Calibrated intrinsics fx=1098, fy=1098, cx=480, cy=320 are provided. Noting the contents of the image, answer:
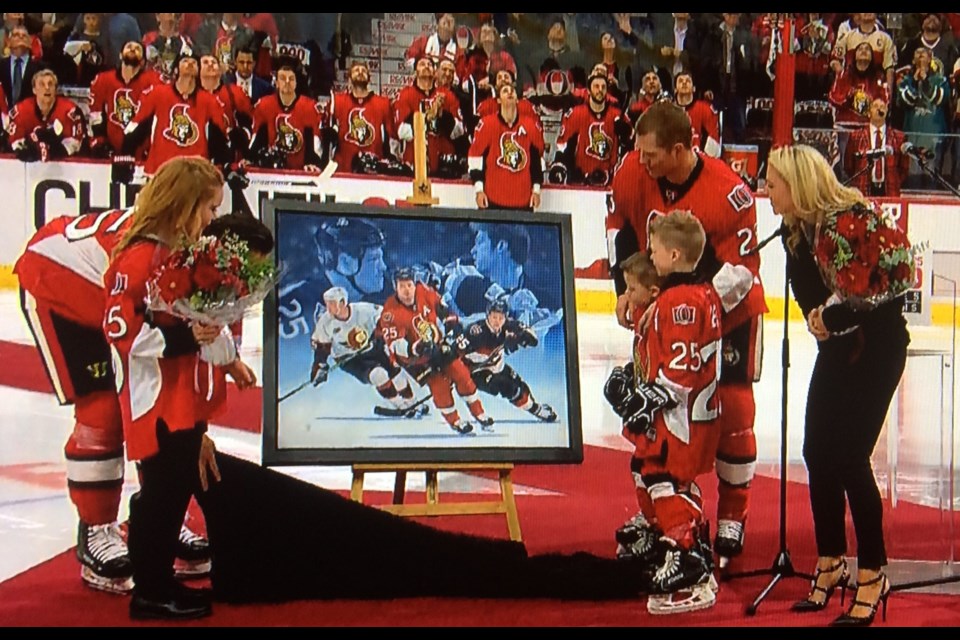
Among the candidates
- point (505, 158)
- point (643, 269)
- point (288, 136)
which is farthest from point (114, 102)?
point (643, 269)

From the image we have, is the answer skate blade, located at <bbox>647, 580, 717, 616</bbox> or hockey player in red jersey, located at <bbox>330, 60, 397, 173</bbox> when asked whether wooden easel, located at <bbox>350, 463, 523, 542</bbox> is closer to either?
skate blade, located at <bbox>647, 580, 717, 616</bbox>

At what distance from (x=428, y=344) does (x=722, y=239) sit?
753 millimetres

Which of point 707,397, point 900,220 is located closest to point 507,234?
point 707,397

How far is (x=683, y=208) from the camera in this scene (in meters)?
2.67

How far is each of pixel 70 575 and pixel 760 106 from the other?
2.17 meters

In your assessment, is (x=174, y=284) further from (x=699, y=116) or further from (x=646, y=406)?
(x=699, y=116)

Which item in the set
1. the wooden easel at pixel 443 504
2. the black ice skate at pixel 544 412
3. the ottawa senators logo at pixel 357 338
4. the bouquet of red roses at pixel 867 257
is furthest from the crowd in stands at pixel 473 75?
the wooden easel at pixel 443 504

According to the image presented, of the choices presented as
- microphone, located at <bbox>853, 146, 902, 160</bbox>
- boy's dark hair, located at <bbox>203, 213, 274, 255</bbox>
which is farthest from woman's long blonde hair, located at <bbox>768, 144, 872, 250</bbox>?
boy's dark hair, located at <bbox>203, 213, 274, 255</bbox>

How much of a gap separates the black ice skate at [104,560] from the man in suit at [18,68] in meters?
1.38

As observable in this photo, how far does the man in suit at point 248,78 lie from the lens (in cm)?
317

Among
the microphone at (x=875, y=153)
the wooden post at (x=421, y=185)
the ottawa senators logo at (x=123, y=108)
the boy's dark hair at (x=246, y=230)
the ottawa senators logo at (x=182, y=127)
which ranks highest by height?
the ottawa senators logo at (x=123, y=108)

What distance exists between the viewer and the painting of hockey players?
8.45 ft

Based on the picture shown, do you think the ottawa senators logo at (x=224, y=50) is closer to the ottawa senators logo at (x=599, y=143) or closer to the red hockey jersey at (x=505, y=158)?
the red hockey jersey at (x=505, y=158)

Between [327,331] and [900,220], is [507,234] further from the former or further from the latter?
[900,220]
